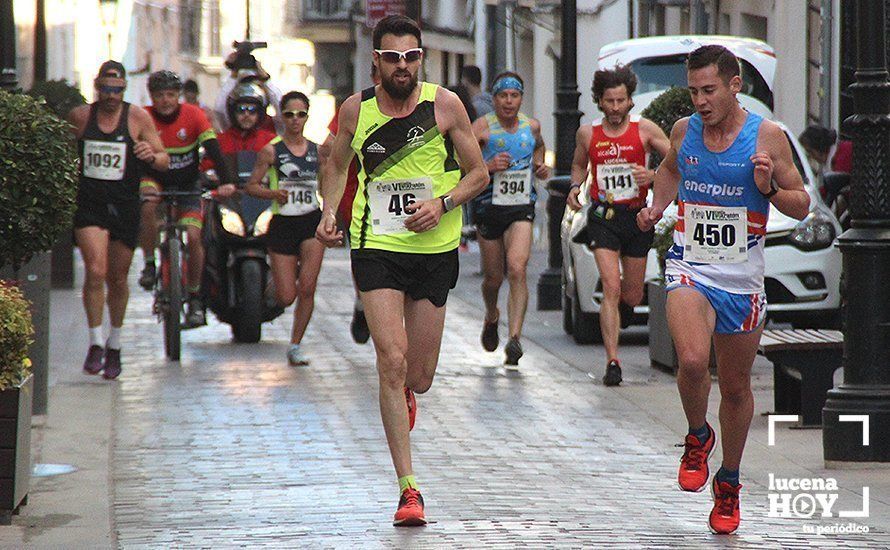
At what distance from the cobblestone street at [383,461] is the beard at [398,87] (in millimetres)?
1650

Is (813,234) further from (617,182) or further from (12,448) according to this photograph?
(12,448)

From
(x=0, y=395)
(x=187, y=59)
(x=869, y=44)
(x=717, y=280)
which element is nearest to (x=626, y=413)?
(x=869, y=44)

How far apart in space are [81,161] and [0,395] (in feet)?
17.4

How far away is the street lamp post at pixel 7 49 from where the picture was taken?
38.1ft

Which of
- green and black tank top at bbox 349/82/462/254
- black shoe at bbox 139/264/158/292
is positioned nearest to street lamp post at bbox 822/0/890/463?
green and black tank top at bbox 349/82/462/254

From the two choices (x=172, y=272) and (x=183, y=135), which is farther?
(x=183, y=135)

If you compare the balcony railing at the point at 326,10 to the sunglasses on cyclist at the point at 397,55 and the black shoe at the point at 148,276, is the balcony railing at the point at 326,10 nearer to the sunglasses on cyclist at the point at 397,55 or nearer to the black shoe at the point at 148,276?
the black shoe at the point at 148,276

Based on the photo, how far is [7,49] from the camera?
38.4 feet

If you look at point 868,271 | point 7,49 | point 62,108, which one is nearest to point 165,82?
point 7,49

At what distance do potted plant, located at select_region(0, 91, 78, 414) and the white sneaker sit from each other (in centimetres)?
415

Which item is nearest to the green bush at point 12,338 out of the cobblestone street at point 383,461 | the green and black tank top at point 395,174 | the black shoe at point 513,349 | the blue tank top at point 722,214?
the cobblestone street at point 383,461

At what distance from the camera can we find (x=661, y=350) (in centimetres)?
1345

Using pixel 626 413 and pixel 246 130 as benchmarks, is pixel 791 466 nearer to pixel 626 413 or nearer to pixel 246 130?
pixel 626 413

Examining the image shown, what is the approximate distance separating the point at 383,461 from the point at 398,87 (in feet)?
6.89
